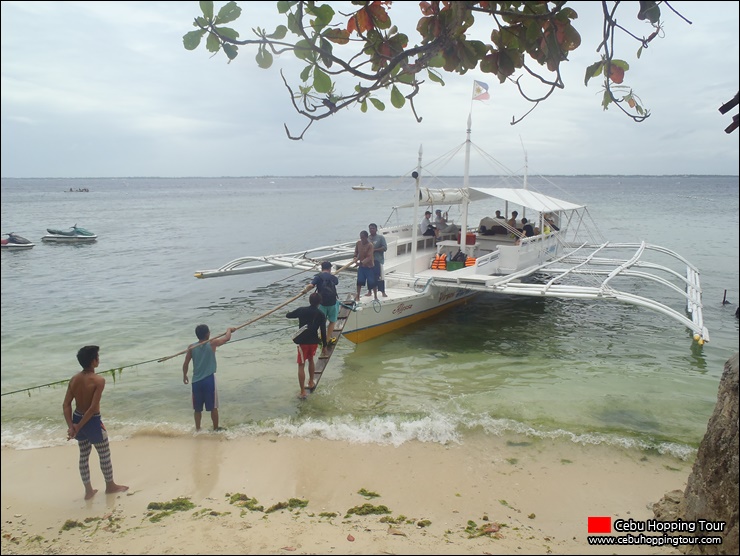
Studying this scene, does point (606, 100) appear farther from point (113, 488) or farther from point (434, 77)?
point (113, 488)

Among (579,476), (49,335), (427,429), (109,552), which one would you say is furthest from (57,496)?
(49,335)

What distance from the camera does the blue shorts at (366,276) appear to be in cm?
1085

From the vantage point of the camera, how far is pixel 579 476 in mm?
6070

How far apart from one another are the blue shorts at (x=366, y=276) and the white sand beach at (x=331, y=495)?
15.3ft

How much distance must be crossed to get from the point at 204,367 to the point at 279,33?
210 inches

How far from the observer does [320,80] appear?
253 cm

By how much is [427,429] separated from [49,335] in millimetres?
10718

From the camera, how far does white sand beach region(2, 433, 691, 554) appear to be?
427cm

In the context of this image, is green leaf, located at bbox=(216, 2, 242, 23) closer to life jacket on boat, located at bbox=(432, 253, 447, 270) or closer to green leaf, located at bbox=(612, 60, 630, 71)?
green leaf, located at bbox=(612, 60, 630, 71)

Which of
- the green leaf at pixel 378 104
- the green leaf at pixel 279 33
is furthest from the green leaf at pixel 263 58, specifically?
the green leaf at pixel 378 104

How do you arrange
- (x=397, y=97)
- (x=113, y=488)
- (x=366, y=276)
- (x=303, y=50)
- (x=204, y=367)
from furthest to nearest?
1. (x=366, y=276)
2. (x=204, y=367)
3. (x=113, y=488)
4. (x=397, y=97)
5. (x=303, y=50)

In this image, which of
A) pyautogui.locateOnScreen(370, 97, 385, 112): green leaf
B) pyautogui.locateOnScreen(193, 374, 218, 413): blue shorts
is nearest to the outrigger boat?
pyautogui.locateOnScreen(193, 374, 218, 413): blue shorts

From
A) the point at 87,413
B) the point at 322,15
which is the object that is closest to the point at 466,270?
the point at 87,413

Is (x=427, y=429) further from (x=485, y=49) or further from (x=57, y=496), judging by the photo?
(x=485, y=49)
